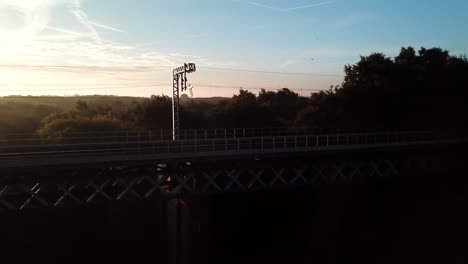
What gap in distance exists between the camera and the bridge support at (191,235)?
84.0 ft

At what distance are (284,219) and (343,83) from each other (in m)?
29.8

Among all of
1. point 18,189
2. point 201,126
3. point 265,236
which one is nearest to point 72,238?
point 18,189

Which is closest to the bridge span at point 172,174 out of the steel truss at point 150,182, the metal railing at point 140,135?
the steel truss at point 150,182

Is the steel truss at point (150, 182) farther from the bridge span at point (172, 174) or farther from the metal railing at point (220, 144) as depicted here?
the metal railing at point (220, 144)

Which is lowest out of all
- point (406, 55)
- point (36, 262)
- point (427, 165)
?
point (36, 262)

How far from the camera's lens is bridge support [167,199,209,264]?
25.6 meters

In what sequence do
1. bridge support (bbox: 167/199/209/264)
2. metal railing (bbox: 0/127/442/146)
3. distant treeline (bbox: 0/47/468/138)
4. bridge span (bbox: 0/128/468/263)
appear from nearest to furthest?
1. bridge span (bbox: 0/128/468/263)
2. bridge support (bbox: 167/199/209/264)
3. metal railing (bbox: 0/127/442/146)
4. distant treeline (bbox: 0/47/468/138)

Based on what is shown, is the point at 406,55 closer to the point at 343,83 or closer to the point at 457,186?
the point at 343,83

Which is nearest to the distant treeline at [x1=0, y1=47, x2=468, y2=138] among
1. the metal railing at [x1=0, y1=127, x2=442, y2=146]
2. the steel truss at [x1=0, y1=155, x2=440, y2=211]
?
the metal railing at [x1=0, y1=127, x2=442, y2=146]

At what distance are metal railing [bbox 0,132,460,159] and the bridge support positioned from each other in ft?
10.1

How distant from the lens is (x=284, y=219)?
108 ft

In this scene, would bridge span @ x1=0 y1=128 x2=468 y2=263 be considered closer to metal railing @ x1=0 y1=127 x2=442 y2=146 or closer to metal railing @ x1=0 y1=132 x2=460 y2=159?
metal railing @ x1=0 y1=132 x2=460 y2=159

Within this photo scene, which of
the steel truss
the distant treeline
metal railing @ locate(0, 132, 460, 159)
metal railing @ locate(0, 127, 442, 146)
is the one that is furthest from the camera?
the distant treeline

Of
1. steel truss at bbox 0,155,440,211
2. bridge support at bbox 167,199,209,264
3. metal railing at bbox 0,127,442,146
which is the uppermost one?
metal railing at bbox 0,127,442,146
